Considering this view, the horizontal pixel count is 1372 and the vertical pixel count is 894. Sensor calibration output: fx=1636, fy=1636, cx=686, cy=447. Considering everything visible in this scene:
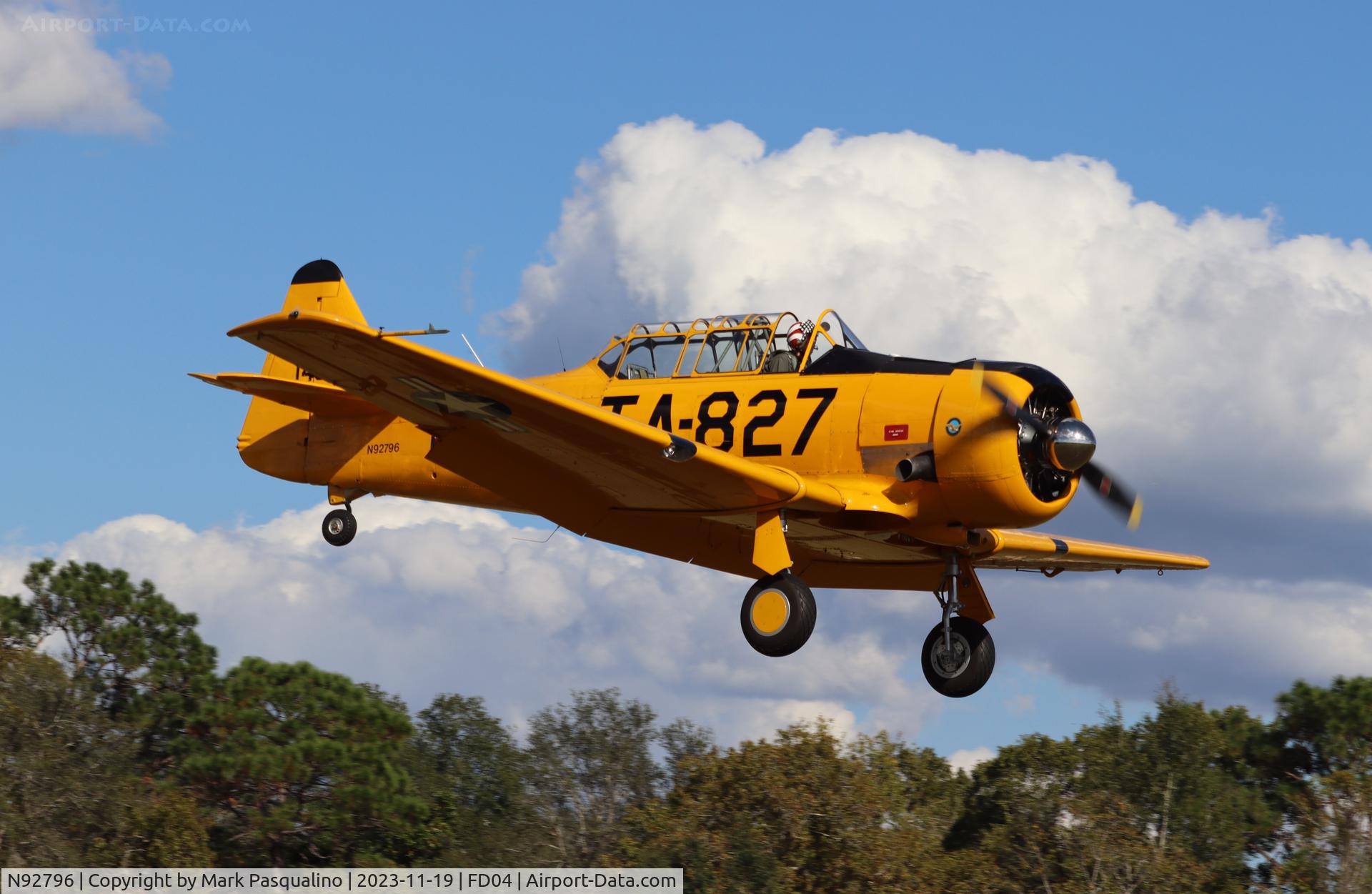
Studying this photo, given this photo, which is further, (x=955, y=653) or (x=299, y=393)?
(x=299, y=393)

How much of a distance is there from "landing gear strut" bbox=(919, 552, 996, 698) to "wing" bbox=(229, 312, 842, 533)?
2.38 meters

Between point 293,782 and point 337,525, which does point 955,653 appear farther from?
point 293,782

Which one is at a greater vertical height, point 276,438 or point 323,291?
point 323,291

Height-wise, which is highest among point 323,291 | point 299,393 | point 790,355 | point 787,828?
point 323,291

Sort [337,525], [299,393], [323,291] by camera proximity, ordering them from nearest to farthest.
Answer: [299,393]
[337,525]
[323,291]

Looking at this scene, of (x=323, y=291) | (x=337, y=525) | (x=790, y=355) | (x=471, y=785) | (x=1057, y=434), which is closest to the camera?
(x=1057, y=434)

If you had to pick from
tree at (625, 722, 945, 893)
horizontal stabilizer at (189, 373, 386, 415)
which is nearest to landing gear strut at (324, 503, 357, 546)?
horizontal stabilizer at (189, 373, 386, 415)

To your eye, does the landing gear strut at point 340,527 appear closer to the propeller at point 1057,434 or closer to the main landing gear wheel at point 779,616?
the main landing gear wheel at point 779,616

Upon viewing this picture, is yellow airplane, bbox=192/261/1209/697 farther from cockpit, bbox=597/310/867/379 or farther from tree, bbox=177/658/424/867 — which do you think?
tree, bbox=177/658/424/867

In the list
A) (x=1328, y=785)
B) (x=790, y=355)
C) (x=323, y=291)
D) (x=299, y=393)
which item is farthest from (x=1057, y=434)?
(x=1328, y=785)

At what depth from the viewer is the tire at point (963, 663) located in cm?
1611

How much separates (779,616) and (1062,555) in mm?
4595

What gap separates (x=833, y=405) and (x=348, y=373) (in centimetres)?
436

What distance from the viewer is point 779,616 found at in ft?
47.0
